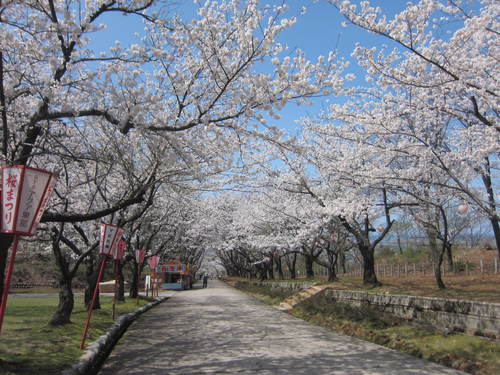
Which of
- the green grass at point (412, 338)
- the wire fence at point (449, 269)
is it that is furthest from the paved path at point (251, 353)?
the wire fence at point (449, 269)

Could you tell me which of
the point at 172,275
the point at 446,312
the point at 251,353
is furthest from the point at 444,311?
the point at 172,275

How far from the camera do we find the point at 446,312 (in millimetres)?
8148

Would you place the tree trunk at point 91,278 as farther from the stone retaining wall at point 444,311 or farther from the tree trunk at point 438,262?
the tree trunk at point 438,262

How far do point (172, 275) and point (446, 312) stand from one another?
103ft

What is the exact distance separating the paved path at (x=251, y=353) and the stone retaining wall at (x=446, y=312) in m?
1.45

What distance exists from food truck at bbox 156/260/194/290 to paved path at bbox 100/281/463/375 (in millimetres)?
24162

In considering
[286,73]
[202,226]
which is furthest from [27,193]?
[202,226]

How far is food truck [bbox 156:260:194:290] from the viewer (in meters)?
35.0

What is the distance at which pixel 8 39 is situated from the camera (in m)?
5.52

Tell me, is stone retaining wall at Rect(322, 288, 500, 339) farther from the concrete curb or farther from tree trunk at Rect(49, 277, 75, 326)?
tree trunk at Rect(49, 277, 75, 326)

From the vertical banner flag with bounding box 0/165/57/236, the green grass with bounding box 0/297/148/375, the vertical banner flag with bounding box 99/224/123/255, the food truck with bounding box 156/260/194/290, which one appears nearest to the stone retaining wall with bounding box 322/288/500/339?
the green grass with bounding box 0/297/148/375

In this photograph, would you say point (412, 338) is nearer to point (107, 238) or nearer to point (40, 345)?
point (107, 238)

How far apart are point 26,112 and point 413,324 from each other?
9.44 m

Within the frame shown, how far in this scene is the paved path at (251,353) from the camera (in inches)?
238
